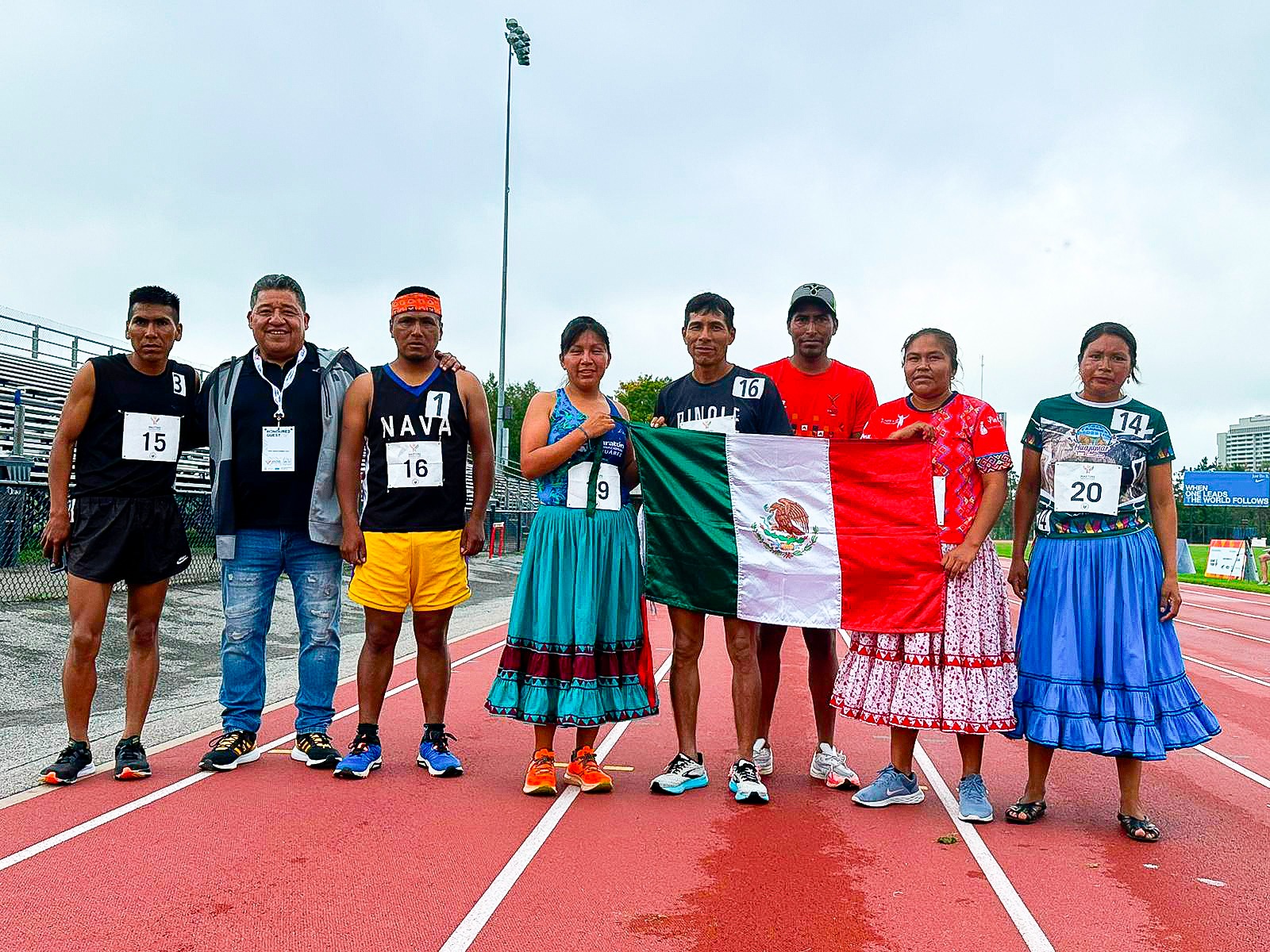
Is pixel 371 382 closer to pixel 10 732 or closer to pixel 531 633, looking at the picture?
pixel 531 633

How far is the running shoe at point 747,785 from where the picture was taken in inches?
197

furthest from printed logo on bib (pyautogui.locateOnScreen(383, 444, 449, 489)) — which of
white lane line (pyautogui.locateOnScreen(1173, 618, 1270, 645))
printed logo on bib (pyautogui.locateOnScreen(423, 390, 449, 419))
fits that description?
white lane line (pyautogui.locateOnScreen(1173, 618, 1270, 645))

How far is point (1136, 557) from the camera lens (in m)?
4.76

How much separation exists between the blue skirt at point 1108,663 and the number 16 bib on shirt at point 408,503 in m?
2.90

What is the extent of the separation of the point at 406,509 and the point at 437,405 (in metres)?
0.58

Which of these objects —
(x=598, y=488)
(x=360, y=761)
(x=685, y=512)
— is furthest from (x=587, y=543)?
(x=360, y=761)

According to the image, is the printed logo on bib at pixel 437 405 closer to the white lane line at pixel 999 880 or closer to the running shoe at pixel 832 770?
the running shoe at pixel 832 770

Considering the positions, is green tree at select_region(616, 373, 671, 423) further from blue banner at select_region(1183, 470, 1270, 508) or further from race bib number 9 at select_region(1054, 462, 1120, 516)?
race bib number 9 at select_region(1054, 462, 1120, 516)

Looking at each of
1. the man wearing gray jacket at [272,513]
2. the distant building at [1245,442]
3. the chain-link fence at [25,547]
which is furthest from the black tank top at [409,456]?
the distant building at [1245,442]

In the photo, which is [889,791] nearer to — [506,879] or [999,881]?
[999,881]

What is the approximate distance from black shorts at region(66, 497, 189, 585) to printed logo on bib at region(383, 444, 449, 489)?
4.00ft

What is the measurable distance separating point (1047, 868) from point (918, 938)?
1.06m

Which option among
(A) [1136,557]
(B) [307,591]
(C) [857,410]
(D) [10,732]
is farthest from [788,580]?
(D) [10,732]

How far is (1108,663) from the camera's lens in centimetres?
469
